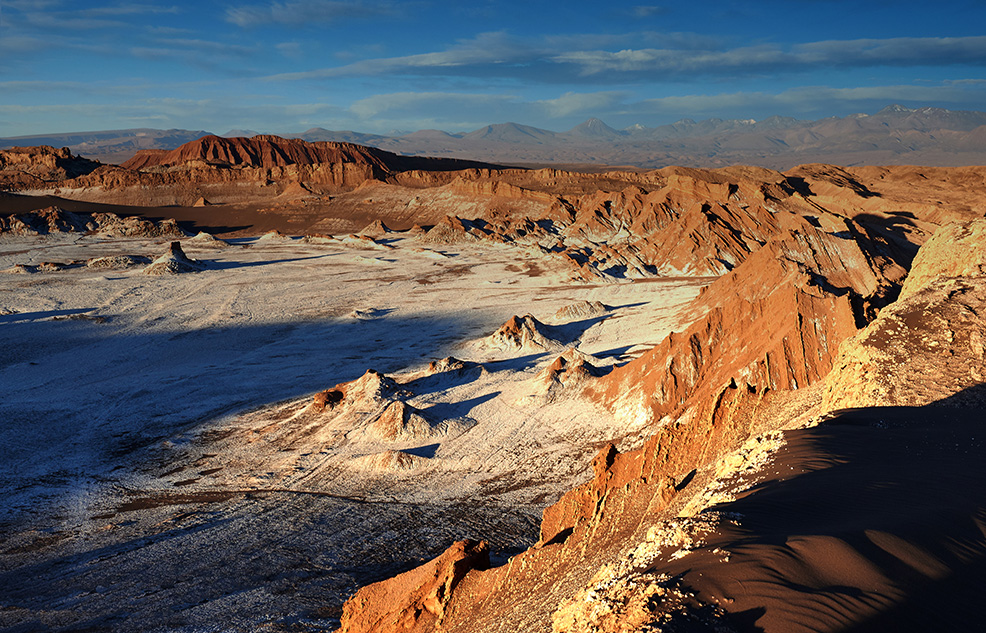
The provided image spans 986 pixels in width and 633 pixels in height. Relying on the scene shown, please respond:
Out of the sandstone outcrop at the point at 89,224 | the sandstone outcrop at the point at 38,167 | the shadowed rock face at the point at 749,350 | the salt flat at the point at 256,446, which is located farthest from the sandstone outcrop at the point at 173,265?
the sandstone outcrop at the point at 38,167

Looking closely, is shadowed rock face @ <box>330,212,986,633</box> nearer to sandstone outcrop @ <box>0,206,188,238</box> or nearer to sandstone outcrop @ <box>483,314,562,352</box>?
sandstone outcrop @ <box>483,314,562,352</box>

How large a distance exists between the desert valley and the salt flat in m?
0.12

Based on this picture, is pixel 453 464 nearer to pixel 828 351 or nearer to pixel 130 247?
pixel 828 351

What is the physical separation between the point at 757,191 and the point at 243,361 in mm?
51206

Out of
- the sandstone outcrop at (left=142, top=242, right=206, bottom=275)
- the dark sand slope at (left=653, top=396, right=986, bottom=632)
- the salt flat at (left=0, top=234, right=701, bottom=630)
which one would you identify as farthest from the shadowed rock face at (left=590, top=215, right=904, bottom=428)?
the sandstone outcrop at (left=142, top=242, right=206, bottom=275)

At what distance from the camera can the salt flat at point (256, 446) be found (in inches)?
585

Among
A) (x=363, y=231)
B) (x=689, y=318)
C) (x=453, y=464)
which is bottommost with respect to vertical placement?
(x=453, y=464)

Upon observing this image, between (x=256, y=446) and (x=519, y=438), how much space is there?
956 cm

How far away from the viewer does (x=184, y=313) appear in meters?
44.0

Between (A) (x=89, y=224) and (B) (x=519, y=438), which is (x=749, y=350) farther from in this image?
(A) (x=89, y=224)

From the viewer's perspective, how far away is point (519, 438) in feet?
73.2

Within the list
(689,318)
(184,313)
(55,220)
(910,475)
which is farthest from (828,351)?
(55,220)

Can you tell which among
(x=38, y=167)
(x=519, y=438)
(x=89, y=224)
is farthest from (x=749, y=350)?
(x=38, y=167)

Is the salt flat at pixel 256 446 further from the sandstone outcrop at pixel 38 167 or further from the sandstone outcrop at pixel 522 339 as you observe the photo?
the sandstone outcrop at pixel 38 167
